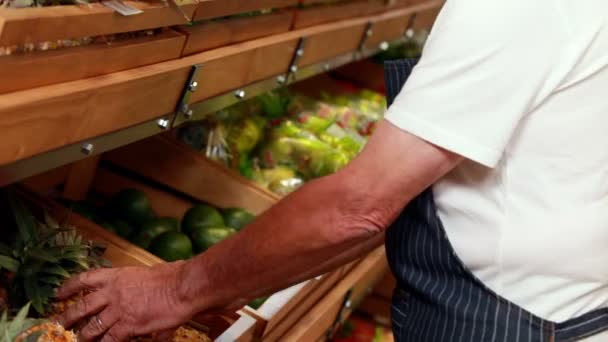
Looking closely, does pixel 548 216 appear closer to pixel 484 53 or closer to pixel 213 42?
pixel 484 53

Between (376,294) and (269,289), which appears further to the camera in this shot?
(376,294)

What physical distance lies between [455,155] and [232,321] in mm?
898

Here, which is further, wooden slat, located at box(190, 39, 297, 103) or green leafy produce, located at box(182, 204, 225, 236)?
green leafy produce, located at box(182, 204, 225, 236)

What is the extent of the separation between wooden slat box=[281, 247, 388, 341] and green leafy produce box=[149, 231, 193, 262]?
374 millimetres

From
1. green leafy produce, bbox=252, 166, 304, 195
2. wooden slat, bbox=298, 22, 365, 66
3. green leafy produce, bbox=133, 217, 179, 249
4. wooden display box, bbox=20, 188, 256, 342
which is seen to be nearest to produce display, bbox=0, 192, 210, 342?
wooden display box, bbox=20, 188, 256, 342

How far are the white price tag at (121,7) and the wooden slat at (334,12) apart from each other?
1140 millimetres

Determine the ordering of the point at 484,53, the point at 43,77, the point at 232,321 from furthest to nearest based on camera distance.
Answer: the point at 232,321
the point at 43,77
the point at 484,53

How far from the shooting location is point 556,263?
180 centimetres

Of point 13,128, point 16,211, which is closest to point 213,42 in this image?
point 16,211

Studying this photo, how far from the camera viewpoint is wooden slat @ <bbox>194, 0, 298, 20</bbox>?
83.9 inches

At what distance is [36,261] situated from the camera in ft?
6.30

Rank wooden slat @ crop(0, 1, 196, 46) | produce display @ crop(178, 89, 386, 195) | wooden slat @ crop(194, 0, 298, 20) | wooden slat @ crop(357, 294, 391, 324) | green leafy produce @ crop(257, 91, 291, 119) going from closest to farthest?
1. wooden slat @ crop(0, 1, 196, 46)
2. wooden slat @ crop(194, 0, 298, 20)
3. produce display @ crop(178, 89, 386, 195)
4. green leafy produce @ crop(257, 91, 291, 119)
5. wooden slat @ crop(357, 294, 391, 324)

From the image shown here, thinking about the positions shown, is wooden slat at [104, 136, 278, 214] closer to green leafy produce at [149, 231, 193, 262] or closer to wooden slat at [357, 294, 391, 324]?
green leafy produce at [149, 231, 193, 262]

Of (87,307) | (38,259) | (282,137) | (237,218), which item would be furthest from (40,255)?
(282,137)
